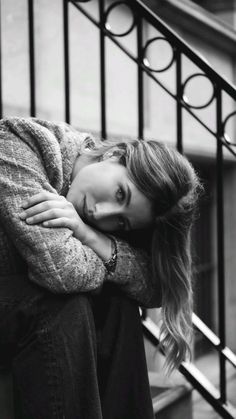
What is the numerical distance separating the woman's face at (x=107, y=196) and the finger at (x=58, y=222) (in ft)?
0.40

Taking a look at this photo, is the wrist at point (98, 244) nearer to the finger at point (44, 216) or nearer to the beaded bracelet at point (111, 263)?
the beaded bracelet at point (111, 263)

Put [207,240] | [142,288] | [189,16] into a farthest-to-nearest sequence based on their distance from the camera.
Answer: [207,240] < [189,16] < [142,288]

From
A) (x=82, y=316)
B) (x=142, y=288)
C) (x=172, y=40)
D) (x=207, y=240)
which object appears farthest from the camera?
(x=207, y=240)

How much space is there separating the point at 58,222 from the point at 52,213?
29 millimetres

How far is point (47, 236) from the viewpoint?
5.84ft

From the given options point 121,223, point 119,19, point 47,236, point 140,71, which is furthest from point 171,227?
point 119,19

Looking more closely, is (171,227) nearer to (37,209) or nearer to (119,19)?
(37,209)

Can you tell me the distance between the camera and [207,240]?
24.7 ft

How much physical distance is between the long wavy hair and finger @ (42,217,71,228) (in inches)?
9.9

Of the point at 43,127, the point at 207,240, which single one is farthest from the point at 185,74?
the point at 43,127

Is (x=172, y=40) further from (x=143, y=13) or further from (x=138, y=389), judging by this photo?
(x=138, y=389)

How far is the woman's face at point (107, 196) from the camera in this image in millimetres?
1929

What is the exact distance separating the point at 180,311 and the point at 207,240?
5545mm

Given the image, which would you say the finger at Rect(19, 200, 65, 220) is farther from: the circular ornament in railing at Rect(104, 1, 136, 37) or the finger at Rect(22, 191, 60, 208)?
the circular ornament in railing at Rect(104, 1, 136, 37)
